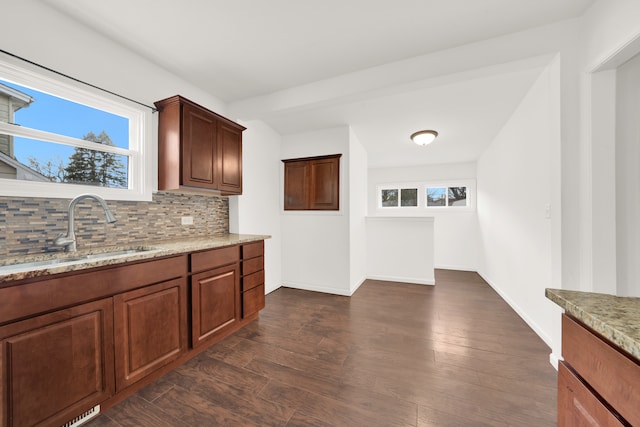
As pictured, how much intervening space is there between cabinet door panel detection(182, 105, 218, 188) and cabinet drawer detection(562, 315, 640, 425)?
2.53m

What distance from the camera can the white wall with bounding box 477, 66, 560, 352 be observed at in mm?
2121

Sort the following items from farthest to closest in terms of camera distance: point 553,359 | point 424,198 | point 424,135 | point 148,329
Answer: point 424,198, point 424,135, point 553,359, point 148,329

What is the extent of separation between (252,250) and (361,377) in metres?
1.52

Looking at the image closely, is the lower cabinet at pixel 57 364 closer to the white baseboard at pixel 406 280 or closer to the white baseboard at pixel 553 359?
the white baseboard at pixel 553 359

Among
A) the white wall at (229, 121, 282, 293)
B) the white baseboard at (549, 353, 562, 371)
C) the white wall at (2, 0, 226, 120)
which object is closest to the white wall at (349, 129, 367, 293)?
the white wall at (229, 121, 282, 293)

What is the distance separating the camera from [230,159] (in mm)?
2699

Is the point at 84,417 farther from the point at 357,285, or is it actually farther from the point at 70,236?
the point at 357,285


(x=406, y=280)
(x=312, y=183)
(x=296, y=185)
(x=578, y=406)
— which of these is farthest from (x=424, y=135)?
(x=578, y=406)

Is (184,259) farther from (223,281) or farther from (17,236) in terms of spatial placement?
(17,236)

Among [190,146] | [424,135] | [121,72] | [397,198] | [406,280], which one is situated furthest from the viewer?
[397,198]

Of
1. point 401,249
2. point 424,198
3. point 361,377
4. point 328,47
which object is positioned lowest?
point 361,377

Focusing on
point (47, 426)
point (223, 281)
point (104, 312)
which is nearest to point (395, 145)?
point (223, 281)

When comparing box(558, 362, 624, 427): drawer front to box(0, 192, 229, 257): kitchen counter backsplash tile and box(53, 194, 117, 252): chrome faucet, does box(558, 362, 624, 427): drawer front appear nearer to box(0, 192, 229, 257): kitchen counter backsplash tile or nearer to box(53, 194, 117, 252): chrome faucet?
box(53, 194, 117, 252): chrome faucet

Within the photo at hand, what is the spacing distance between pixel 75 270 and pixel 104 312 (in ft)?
0.98
